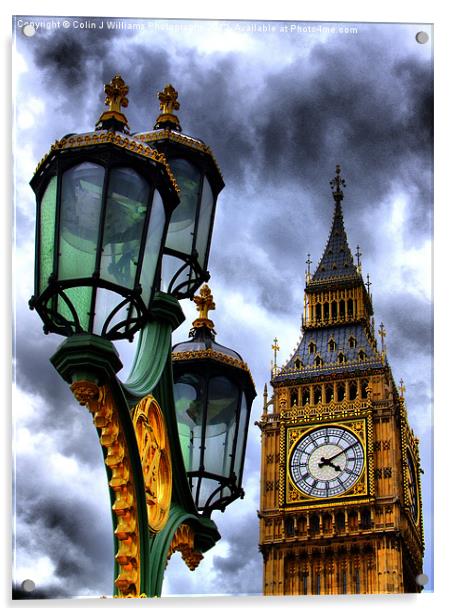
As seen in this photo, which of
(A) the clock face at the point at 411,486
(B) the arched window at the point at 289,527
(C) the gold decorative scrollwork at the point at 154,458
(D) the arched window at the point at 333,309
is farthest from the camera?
(D) the arched window at the point at 333,309

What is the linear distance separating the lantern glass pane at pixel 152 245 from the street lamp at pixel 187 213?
1007mm

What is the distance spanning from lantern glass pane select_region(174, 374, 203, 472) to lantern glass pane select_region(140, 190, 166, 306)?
145 cm

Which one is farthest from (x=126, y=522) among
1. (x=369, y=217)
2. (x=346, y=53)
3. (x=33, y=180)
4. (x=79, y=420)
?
(x=369, y=217)

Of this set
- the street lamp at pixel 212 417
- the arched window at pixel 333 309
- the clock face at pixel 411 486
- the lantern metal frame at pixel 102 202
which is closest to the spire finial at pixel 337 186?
the street lamp at pixel 212 417

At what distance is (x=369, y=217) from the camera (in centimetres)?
1408

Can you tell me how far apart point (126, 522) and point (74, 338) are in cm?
100

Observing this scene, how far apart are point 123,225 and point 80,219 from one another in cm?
20

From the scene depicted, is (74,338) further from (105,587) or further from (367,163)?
(367,163)

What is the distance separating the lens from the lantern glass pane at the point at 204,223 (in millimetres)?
8289

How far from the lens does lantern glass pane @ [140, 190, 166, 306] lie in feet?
23.0

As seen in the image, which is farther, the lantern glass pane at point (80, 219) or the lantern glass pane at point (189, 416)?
the lantern glass pane at point (189, 416)

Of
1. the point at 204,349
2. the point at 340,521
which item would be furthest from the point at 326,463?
the point at 204,349

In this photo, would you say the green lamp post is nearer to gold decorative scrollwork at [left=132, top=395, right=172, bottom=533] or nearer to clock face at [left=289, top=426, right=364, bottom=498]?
gold decorative scrollwork at [left=132, top=395, right=172, bottom=533]

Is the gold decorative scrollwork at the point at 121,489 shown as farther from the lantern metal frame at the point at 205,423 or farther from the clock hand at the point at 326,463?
the clock hand at the point at 326,463
